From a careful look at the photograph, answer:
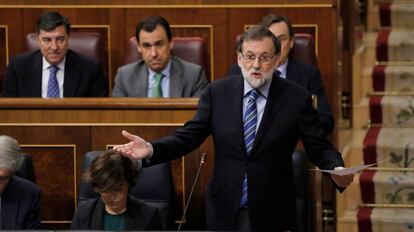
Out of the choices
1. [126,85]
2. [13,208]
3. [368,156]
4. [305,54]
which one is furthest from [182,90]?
[13,208]

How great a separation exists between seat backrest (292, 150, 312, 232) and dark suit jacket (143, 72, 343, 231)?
0.20 m

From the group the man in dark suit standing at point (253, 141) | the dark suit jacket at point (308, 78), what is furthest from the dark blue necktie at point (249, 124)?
the dark suit jacket at point (308, 78)

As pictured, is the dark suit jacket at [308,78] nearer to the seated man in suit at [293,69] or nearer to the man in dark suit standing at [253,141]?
the seated man in suit at [293,69]

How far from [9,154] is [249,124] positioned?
54 centimetres

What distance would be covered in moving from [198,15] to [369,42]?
600 millimetres

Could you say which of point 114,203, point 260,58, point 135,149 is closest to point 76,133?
point 114,203

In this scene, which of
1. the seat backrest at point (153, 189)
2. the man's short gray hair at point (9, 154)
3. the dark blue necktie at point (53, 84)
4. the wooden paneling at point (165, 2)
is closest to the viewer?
the man's short gray hair at point (9, 154)

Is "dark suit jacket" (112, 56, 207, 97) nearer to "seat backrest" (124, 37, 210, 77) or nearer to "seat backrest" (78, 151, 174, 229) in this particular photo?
"seat backrest" (124, 37, 210, 77)

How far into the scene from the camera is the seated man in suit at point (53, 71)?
11.2 feet

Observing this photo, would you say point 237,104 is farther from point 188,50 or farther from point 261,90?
point 188,50

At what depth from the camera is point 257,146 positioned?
241cm

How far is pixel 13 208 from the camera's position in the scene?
2.60 m

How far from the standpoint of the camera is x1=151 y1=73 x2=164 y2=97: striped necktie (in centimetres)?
332

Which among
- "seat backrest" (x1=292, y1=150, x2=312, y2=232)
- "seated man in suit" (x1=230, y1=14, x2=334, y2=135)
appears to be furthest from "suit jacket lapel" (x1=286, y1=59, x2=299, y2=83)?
"seat backrest" (x1=292, y1=150, x2=312, y2=232)
